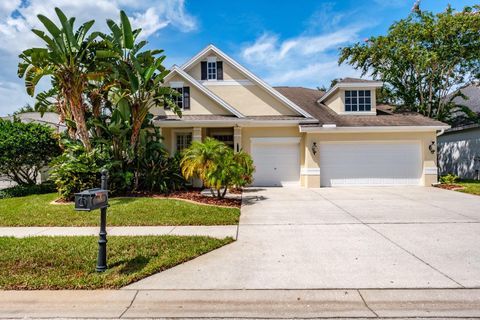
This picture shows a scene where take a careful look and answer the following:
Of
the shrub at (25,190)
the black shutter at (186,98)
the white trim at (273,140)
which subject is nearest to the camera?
the shrub at (25,190)

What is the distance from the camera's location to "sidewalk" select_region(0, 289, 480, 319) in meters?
3.19

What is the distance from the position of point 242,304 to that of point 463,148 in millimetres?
20107

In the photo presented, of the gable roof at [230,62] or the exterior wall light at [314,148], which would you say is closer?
the exterior wall light at [314,148]

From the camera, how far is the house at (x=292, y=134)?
13922 millimetres

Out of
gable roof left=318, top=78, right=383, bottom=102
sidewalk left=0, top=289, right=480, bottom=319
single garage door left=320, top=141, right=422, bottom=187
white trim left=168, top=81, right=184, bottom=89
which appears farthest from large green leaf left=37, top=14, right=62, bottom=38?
gable roof left=318, top=78, right=383, bottom=102

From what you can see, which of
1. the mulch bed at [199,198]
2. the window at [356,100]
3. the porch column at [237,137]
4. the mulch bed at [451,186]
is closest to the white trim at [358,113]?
the window at [356,100]

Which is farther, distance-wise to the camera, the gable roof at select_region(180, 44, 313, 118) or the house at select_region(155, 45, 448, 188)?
the gable roof at select_region(180, 44, 313, 118)

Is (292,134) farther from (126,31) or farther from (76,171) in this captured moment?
(76,171)

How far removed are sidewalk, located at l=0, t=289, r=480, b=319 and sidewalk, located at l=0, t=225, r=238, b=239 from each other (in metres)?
2.49

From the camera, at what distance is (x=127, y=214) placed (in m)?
7.82

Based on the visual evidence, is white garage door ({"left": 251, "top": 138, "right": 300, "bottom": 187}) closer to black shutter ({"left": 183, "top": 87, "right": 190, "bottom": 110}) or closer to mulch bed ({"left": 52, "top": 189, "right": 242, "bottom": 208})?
black shutter ({"left": 183, "top": 87, "right": 190, "bottom": 110})

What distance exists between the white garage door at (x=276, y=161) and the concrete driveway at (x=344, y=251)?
18.0 ft

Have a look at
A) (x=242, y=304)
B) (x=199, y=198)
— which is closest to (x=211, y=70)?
(x=199, y=198)

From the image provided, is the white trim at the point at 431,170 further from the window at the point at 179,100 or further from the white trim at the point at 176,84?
the white trim at the point at 176,84
